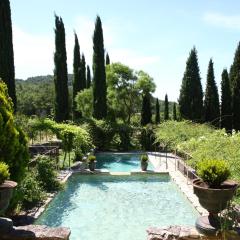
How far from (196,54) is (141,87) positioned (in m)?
5.19

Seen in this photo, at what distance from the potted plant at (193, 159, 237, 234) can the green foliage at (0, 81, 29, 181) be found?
3.61 m

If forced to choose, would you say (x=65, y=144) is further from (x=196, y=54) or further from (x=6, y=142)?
(x=196, y=54)

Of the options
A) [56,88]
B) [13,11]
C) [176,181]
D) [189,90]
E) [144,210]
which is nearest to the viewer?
[144,210]

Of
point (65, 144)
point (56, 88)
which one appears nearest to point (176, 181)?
point (65, 144)

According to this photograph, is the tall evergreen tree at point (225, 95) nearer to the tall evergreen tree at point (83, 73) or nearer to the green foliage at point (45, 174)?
the tall evergreen tree at point (83, 73)

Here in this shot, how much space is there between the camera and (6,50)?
62.5ft

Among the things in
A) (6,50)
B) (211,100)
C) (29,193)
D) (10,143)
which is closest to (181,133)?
(6,50)

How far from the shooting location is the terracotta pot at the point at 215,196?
6328mm

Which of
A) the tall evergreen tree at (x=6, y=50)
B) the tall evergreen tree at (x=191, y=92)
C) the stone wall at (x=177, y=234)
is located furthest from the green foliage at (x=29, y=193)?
the tall evergreen tree at (x=191, y=92)

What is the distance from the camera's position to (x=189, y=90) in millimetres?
32906

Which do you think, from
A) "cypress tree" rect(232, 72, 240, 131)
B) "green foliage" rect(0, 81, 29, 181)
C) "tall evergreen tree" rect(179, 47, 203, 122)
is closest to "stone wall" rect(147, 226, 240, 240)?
"green foliage" rect(0, 81, 29, 181)

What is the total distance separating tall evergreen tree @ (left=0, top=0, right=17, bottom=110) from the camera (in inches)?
744

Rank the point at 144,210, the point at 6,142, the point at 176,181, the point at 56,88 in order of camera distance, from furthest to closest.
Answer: the point at 56,88 → the point at 176,181 → the point at 144,210 → the point at 6,142

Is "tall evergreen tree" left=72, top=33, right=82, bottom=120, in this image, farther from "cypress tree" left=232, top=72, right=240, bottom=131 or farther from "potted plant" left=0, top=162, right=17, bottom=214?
"potted plant" left=0, top=162, right=17, bottom=214
